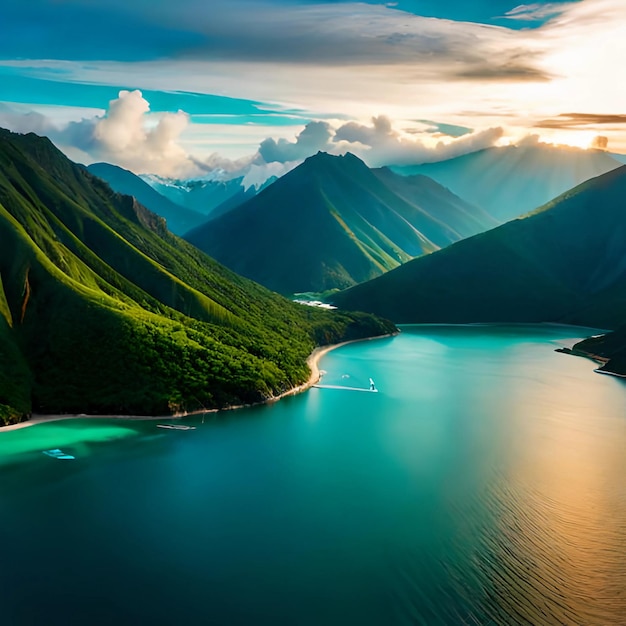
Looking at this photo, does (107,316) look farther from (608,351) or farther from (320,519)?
(608,351)

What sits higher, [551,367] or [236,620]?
[551,367]

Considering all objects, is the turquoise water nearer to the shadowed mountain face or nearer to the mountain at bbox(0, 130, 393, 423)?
the mountain at bbox(0, 130, 393, 423)

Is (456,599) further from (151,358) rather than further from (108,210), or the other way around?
(108,210)

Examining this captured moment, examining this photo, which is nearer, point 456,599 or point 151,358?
point 456,599

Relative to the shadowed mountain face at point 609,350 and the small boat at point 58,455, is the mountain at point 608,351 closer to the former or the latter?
the shadowed mountain face at point 609,350

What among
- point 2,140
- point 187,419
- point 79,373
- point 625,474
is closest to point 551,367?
point 625,474

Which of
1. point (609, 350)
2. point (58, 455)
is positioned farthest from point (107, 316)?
point (609, 350)
